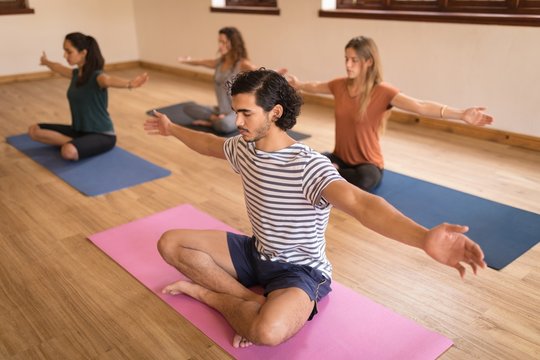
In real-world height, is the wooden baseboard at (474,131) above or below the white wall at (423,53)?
below

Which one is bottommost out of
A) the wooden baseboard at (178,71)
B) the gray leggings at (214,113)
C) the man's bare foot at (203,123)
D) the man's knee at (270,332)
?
the man's knee at (270,332)

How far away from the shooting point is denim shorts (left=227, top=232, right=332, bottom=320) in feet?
Result: 5.92

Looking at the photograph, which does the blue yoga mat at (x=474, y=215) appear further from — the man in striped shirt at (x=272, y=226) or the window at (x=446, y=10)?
the window at (x=446, y=10)

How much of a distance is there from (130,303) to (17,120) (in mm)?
3497

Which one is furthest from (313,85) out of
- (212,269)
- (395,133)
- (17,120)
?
(17,120)

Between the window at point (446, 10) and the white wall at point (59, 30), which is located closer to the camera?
the window at point (446, 10)

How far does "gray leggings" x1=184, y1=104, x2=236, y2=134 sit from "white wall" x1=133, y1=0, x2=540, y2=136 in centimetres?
132

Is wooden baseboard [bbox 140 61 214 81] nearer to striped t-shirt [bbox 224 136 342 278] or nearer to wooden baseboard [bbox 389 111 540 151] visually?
wooden baseboard [bbox 389 111 540 151]

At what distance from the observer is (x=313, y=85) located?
10.8ft

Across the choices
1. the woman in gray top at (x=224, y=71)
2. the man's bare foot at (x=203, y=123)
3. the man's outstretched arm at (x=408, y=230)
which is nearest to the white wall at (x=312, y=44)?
the woman in gray top at (x=224, y=71)

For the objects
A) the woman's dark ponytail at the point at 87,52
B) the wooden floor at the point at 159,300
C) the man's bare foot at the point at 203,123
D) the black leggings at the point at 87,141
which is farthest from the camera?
the man's bare foot at the point at 203,123

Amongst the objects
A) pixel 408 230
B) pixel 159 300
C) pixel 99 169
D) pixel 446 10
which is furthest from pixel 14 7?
pixel 408 230

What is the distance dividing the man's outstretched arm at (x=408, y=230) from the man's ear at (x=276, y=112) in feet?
1.07

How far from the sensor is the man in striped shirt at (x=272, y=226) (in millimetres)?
1648
